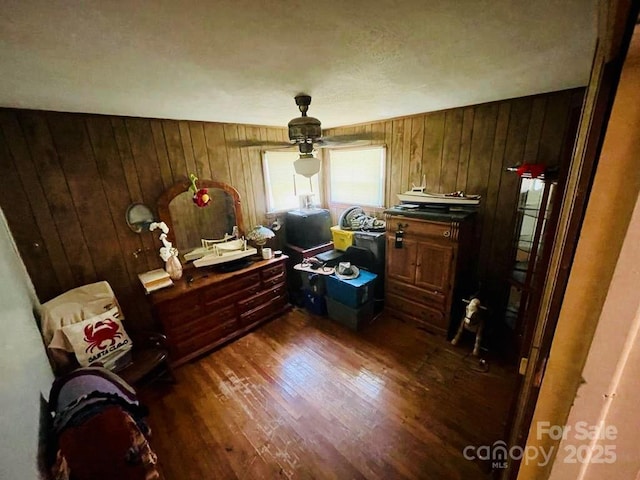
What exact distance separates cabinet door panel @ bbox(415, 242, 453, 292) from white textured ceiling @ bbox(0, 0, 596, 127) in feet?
4.17

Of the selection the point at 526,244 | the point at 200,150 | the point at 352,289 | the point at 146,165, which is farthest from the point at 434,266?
the point at 146,165

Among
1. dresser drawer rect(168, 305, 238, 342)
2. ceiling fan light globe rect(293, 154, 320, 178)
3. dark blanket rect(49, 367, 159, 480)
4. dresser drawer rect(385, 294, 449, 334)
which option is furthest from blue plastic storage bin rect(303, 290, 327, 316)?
dark blanket rect(49, 367, 159, 480)

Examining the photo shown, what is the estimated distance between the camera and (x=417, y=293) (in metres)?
2.55

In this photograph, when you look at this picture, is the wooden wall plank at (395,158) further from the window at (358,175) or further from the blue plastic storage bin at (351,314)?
the blue plastic storage bin at (351,314)

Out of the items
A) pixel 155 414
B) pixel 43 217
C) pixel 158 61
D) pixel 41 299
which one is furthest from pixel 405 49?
pixel 41 299

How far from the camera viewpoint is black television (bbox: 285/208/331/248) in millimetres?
3193

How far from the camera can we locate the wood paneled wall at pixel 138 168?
1776 mm

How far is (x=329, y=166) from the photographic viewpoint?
3.56 metres

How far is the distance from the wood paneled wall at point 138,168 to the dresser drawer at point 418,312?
61cm

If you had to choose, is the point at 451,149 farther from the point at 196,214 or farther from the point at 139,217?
the point at 139,217

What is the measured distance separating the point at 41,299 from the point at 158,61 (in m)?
2.03

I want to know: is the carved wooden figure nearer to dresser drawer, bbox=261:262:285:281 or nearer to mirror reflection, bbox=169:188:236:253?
dresser drawer, bbox=261:262:285:281

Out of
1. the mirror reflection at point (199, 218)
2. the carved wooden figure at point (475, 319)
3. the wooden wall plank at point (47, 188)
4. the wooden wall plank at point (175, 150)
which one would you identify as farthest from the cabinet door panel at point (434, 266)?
the wooden wall plank at point (47, 188)

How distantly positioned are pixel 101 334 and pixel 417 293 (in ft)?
8.78
